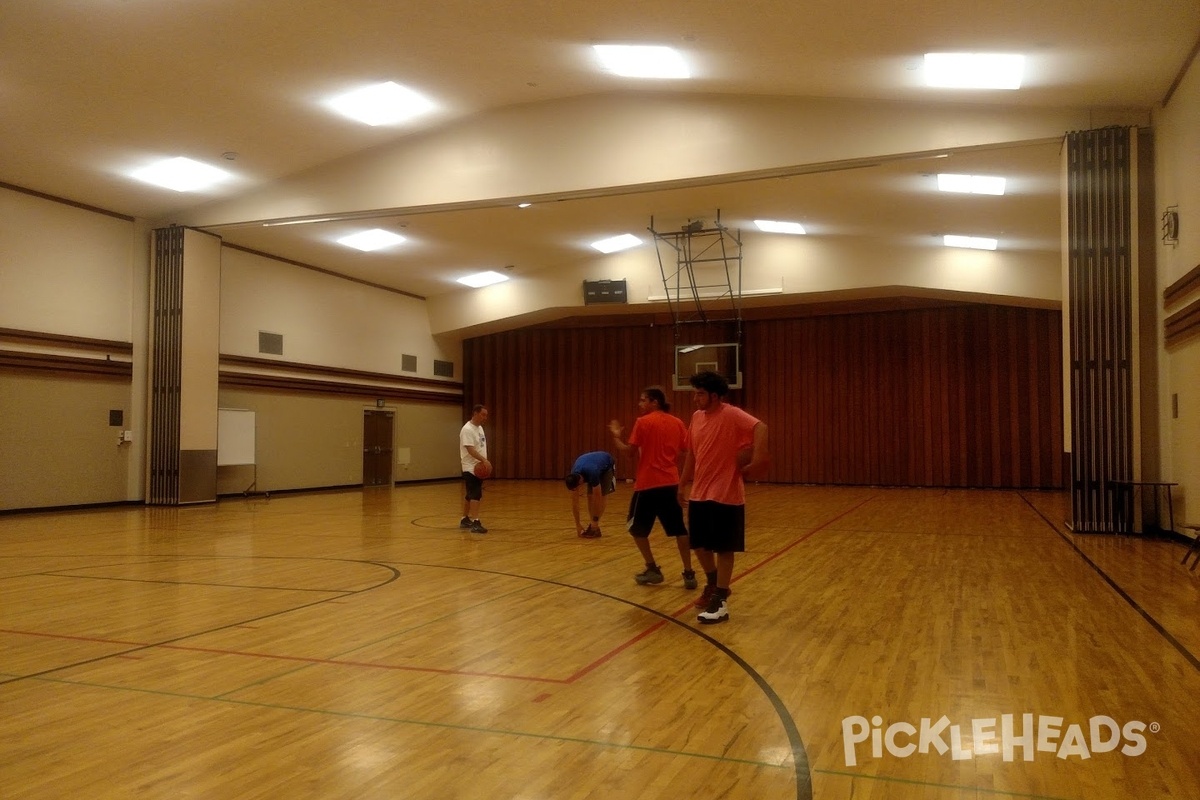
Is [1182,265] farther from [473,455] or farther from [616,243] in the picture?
[616,243]

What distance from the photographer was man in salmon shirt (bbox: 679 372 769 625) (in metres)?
5.29

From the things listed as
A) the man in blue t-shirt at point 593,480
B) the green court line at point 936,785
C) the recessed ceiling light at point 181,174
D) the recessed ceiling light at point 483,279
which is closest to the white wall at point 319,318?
the recessed ceiling light at point 483,279

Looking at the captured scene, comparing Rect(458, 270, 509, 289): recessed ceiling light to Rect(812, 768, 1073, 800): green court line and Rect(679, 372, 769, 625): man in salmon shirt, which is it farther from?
Rect(812, 768, 1073, 800): green court line

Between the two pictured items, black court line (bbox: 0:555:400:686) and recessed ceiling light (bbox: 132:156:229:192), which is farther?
recessed ceiling light (bbox: 132:156:229:192)

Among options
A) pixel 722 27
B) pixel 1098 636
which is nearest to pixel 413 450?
pixel 722 27

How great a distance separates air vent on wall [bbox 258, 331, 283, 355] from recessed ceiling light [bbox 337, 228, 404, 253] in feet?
8.56

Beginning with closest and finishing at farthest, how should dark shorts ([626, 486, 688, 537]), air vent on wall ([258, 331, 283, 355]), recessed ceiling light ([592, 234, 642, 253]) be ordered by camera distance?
dark shorts ([626, 486, 688, 537]) → air vent on wall ([258, 331, 283, 355]) → recessed ceiling light ([592, 234, 642, 253])

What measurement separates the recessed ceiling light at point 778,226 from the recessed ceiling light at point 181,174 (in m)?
9.98

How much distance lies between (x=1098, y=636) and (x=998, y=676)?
4.30 feet

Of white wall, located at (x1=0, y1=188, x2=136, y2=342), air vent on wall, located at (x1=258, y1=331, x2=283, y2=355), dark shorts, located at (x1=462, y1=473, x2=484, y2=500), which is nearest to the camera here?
dark shorts, located at (x1=462, y1=473, x2=484, y2=500)

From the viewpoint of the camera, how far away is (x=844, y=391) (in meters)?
21.4

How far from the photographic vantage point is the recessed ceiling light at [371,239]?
16.4m

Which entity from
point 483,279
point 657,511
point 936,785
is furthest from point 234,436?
point 936,785
